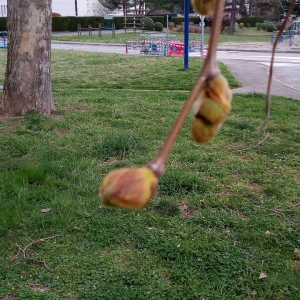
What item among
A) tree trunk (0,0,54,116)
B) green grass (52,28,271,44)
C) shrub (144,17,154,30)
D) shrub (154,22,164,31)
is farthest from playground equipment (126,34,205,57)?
shrub (154,22,164,31)

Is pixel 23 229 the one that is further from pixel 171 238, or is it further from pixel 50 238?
pixel 171 238

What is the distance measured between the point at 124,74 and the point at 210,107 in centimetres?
1095

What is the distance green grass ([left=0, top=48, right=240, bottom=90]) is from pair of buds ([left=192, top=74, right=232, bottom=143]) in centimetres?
886

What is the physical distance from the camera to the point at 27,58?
5965 millimetres

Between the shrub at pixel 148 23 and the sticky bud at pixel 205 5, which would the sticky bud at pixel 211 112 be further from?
the shrub at pixel 148 23

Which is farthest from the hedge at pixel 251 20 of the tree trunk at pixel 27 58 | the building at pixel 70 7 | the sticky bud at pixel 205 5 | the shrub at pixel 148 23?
the sticky bud at pixel 205 5

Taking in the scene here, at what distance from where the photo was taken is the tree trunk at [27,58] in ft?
19.1

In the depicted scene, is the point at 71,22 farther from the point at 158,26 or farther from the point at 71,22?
the point at 158,26

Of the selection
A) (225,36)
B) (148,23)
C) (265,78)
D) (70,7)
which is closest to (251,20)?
(225,36)

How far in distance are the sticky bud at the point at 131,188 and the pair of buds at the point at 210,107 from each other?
11 centimetres

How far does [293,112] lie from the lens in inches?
286

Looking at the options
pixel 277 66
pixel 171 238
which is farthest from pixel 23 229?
pixel 277 66

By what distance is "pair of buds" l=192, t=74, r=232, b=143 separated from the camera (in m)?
0.48

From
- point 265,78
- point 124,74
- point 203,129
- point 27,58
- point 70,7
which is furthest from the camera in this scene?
point 70,7
